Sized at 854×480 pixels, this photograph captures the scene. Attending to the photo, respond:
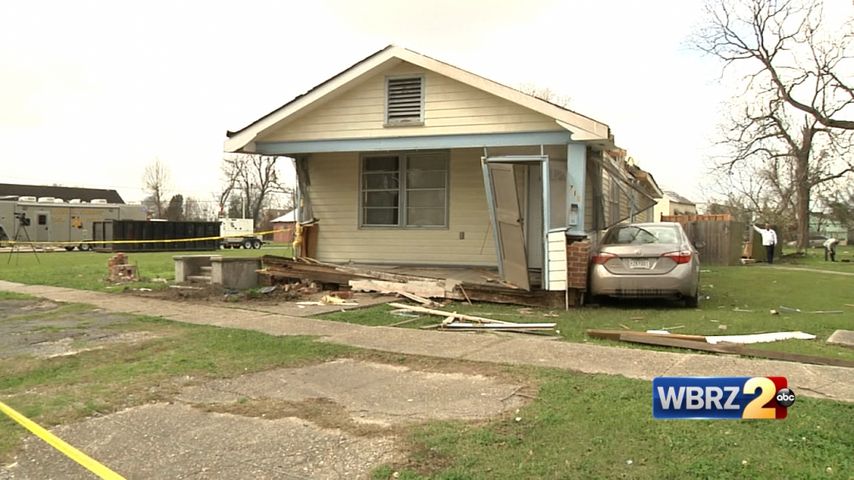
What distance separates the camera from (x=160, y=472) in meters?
3.69

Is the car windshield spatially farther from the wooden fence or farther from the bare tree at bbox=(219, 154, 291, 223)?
the bare tree at bbox=(219, 154, 291, 223)

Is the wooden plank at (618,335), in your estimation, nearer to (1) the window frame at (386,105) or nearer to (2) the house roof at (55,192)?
(1) the window frame at (386,105)

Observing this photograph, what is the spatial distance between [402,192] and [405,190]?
0.08 metres

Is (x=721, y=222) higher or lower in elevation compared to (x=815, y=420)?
higher

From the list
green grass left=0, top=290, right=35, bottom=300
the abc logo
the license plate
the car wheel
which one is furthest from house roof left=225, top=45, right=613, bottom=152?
the abc logo

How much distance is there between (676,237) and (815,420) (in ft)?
20.1

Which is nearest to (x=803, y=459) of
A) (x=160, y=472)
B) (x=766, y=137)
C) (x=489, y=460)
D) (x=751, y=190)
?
(x=489, y=460)

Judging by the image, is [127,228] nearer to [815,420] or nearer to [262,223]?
[815,420]

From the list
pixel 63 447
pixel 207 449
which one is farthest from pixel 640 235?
pixel 63 447

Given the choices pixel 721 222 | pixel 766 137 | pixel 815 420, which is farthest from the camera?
pixel 766 137

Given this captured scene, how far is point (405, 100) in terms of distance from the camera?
12.1 metres

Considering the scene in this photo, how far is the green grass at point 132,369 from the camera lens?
4926mm

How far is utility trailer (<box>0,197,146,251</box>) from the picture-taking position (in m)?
38.7

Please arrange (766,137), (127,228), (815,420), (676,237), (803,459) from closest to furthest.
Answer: (803,459) → (815,420) → (676,237) → (766,137) → (127,228)
